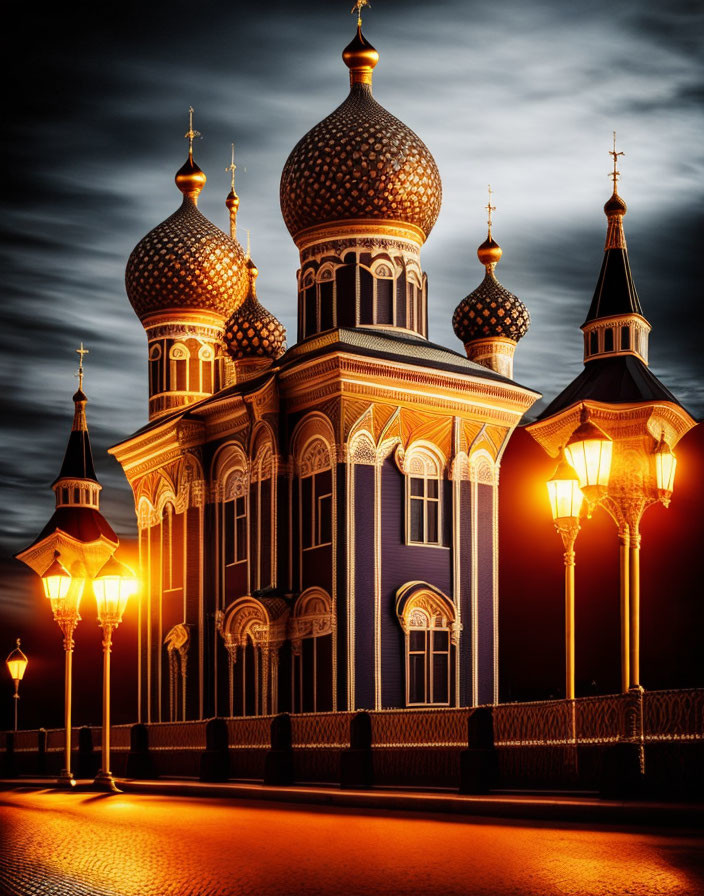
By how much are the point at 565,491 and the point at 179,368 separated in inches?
857

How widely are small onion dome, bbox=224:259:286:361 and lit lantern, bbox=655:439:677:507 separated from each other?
18.0 meters

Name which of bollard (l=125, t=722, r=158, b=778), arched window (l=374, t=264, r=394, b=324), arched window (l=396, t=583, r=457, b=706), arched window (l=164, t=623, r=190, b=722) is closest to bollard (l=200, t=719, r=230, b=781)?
bollard (l=125, t=722, r=158, b=778)

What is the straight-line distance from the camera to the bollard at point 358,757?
69.9ft

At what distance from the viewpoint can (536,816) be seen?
1562 centimetres

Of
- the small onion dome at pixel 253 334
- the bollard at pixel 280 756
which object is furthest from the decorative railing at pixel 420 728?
the small onion dome at pixel 253 334

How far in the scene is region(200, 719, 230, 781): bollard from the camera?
25938 mm

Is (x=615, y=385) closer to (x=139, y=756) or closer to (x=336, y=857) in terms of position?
(x=139, y=756)

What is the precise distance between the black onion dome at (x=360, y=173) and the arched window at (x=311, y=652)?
889 centimetres

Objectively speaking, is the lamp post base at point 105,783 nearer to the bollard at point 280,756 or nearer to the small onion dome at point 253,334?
the bollard at point 280,756

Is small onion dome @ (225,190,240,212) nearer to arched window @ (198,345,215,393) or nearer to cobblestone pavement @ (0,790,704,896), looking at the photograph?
arched window @ (198,345,215,393)

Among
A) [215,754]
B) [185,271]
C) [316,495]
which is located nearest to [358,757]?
[215,754]

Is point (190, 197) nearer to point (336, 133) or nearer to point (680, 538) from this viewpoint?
point (336, 133)

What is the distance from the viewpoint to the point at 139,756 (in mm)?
28984

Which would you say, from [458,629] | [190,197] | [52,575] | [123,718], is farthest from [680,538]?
[123,718]
